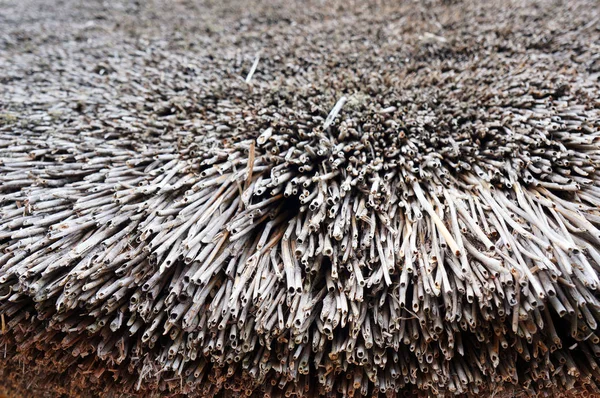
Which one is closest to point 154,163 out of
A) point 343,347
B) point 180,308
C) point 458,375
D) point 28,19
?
point 180,308

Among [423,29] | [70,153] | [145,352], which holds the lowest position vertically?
[145,352]

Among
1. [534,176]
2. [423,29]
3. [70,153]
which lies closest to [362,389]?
[534,176]

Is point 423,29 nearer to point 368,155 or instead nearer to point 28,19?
point 368,155

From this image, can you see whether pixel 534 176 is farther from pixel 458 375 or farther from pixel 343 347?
pixel 343 347

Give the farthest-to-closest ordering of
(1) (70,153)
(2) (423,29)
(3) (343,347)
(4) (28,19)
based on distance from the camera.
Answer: (4) (28,19) → (2) (423,29) → (1) (70,153) → (3) (343,347)

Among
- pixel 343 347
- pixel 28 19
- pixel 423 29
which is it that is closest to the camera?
pixel 343 347

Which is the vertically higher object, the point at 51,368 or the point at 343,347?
the point at 343,347

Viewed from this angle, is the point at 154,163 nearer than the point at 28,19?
Yes
